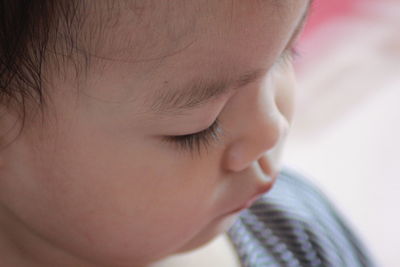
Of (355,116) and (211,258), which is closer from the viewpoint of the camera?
(211,258)

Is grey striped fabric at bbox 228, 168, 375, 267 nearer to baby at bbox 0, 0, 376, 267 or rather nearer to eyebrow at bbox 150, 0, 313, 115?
baby at bbox 0, 0, 376, 267

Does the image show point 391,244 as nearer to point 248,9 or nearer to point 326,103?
point 326,103

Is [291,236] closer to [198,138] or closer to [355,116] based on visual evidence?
[198,138]

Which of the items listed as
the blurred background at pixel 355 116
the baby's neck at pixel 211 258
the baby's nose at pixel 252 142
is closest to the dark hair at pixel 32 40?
the baby's nose at pixel 252 142

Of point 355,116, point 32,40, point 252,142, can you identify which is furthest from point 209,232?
point 355,116

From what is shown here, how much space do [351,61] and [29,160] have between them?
34.7 inches

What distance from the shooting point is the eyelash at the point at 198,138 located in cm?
40

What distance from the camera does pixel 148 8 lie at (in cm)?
34

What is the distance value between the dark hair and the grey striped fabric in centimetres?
27

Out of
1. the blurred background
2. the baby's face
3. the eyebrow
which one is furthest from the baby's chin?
the blurred background

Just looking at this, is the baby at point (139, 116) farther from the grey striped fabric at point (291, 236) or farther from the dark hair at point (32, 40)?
the grey striped fabric at point (291, 236)

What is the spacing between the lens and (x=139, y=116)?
0.38 meters

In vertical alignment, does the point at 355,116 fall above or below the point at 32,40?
below

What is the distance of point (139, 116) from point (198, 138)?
0.15 feet
